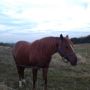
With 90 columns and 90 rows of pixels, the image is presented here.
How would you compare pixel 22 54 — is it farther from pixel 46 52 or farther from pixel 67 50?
pixel 67 50

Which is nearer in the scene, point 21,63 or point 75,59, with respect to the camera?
point 75,59

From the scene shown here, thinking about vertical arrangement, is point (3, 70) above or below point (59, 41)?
below

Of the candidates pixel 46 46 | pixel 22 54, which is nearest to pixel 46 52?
pixel 46 46

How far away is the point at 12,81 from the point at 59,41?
3.33 m

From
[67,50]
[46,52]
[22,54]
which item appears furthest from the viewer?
[22,54]

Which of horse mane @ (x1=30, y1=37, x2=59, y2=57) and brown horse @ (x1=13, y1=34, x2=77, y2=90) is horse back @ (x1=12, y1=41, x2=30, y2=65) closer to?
brown horse @ (x1=13, y1=34, x2=77, y2=90)

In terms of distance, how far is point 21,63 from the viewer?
9930mm

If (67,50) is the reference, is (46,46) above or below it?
above

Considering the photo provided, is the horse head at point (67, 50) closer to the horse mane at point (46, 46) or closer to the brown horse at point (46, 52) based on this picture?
the brown horse at point (46, 52)

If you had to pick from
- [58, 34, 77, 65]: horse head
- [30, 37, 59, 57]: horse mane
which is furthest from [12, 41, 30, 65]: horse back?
[58, 34, 77, 65]: horse head

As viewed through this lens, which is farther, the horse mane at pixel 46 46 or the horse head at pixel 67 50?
the horse mane at pixel 46 46

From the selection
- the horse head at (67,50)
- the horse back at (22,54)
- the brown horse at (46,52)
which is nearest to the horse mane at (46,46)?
the brown horse at (46,52)

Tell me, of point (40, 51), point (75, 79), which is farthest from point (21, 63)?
point (75, 79)

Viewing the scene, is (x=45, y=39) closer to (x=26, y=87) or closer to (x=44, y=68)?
(x=44, y=68)
